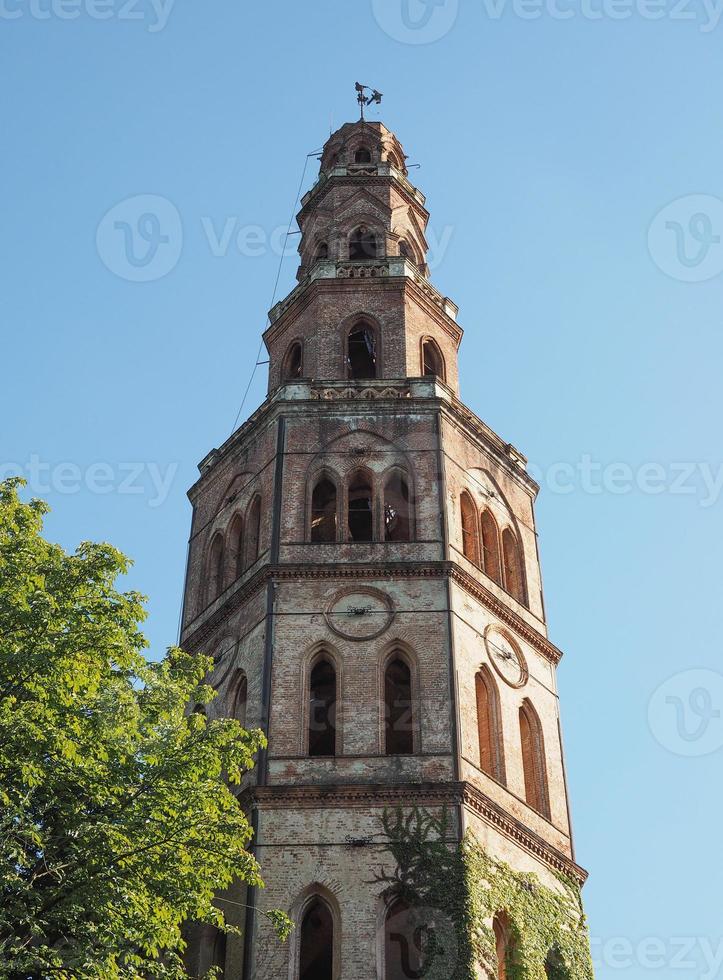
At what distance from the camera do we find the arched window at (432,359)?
120 ft

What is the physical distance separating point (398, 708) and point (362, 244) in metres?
16.5

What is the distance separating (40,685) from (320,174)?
28.1 metres

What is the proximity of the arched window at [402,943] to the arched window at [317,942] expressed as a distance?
41.2 inches

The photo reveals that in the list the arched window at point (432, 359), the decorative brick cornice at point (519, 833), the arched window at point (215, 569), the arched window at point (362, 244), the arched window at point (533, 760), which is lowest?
the decorative brick cornice at point (519, 833)

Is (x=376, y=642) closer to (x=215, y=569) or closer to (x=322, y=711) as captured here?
(x=322, y=711)

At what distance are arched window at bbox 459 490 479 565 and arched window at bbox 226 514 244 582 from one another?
16.5ft

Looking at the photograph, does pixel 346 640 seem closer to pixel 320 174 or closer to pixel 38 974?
pixel 38 974

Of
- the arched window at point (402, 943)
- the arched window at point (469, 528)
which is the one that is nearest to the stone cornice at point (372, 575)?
the arched window at point (469, 528)

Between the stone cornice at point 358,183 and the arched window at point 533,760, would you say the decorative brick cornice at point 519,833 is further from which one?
the stone cornice at point 358,183

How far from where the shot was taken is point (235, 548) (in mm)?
32188

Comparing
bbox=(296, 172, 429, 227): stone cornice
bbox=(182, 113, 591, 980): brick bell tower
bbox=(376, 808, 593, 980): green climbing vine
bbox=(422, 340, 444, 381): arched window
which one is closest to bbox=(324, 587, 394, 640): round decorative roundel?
bbox=(182, 113, 591, 980): brick bell tower

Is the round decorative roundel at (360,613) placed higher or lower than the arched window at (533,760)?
higher

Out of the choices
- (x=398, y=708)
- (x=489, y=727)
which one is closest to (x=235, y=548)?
(x=398, y=708)

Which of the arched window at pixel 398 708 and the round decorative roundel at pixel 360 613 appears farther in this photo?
the round decorative roundel at pixel 360 613
